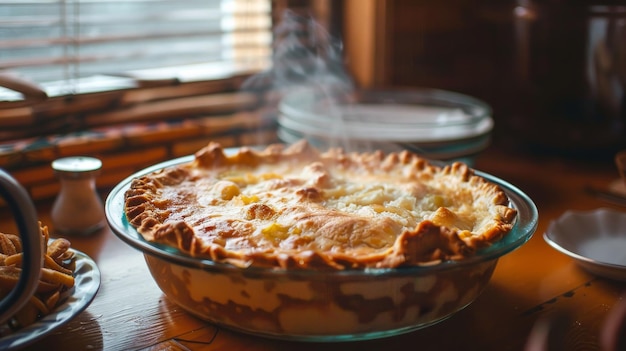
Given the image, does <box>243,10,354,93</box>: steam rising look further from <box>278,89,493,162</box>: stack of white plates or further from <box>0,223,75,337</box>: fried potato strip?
<box>0,223,75,337</box>: fried potato strip

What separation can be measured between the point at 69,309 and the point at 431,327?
20.8 inches

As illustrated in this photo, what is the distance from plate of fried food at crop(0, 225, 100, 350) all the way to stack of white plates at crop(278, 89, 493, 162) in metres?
0.71

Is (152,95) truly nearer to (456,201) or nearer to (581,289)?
(456,201)

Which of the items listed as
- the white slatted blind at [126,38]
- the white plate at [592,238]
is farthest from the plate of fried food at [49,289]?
the white plate at [592,238]

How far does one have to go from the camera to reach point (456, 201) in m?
1.30

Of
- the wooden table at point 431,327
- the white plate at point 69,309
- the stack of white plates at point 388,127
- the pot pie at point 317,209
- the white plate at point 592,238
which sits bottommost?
the wooden table at point 431,327

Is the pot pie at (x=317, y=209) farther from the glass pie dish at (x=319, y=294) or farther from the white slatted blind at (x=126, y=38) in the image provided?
the white slatted blind at (x=126, y=38)

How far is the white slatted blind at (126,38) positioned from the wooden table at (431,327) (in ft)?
1.43

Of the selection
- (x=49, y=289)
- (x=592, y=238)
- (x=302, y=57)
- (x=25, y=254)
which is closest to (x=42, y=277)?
(x=49, y=289)

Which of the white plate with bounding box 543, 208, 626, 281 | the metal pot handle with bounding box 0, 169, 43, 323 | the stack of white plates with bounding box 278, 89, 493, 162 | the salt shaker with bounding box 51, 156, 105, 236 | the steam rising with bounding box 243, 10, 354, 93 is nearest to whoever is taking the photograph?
the metal pot handle with bounding box 0, 169, 43, 323

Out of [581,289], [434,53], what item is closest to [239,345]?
[581,289]

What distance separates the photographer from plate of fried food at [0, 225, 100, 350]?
0.91 meters

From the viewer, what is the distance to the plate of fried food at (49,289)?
0.91m

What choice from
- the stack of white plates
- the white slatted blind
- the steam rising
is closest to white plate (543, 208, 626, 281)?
the stack of white plates
